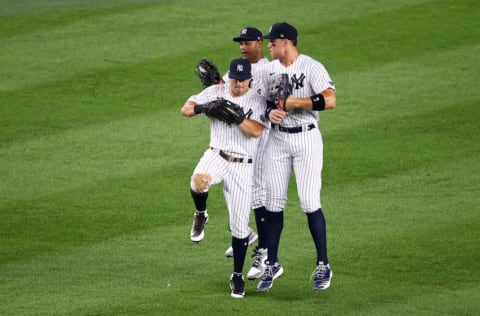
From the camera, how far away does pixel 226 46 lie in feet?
50.1

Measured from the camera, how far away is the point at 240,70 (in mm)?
8047

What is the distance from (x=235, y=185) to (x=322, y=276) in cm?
100

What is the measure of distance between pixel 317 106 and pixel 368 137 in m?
4.49

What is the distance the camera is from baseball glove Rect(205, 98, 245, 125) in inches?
315

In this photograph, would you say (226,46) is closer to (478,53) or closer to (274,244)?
(478,53)

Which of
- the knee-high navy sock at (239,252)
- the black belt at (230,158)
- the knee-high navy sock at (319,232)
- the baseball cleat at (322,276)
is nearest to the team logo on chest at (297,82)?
the black belt at (230,158)

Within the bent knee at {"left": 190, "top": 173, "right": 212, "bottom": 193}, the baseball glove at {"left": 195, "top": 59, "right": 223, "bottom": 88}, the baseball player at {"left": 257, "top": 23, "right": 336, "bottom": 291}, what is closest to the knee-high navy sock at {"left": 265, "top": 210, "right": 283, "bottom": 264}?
the baseball player at {"left": 257, "top": 23, "right": 336, "bottom": 291}

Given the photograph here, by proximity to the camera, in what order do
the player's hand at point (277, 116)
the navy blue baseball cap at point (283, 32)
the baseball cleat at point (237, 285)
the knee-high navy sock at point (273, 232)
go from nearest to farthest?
the player's hand at point (277, 116) → the baseball cleat at point (237, 285) → the navy blue baseball cap at point (283, 32) → the knee-high navy sock at point (273, 232)

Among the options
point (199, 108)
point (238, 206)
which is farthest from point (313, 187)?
point (199, 108)

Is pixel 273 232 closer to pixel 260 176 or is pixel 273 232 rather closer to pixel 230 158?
pixel 260 176

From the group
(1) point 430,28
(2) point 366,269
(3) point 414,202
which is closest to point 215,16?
(1) point 430,28

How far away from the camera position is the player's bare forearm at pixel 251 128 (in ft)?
26.7

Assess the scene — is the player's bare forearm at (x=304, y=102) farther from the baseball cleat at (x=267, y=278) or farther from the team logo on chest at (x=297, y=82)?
the baseball cleat at (x=267, y=278)

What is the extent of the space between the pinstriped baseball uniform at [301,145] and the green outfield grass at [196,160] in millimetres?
799
